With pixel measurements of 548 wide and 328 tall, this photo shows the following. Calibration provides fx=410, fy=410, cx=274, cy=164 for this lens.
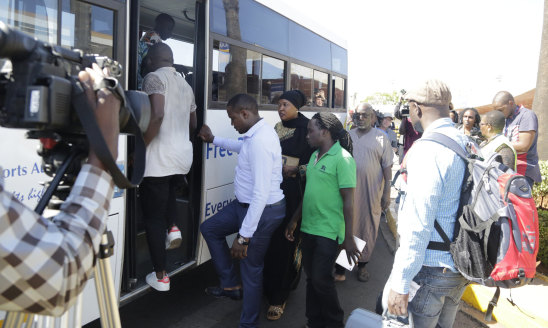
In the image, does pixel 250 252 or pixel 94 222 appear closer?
pixel 94 222

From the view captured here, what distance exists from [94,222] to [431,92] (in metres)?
1.86

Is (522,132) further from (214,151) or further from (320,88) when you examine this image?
(214,151)

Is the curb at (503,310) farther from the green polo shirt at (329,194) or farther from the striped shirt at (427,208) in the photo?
the striped shirt at (427,208)

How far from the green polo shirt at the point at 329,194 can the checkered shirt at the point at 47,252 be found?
2273 millimetres

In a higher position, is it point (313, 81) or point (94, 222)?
point (313, 81)

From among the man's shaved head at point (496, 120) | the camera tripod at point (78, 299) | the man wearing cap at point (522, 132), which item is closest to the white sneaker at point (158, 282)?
the camera tripod at point (78, 299)

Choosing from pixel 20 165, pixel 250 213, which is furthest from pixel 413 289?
pixel 20 165

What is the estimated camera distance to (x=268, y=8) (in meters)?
5.06

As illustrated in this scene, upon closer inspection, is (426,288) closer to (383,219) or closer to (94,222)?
(94,222)

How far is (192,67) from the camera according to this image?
4121 millimetres

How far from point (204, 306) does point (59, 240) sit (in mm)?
3271

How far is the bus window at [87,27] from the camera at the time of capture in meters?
2.67

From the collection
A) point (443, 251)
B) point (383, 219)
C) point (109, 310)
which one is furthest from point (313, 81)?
point (109, 310)

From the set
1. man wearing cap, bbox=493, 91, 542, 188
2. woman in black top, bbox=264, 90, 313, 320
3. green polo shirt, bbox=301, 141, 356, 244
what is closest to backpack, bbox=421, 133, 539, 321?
green polo shirt, bbox=301, 141, 356, 244
